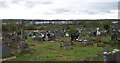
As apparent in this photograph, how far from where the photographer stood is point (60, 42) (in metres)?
9.43

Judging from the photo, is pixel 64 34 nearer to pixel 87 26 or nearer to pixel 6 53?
pixel 87 26

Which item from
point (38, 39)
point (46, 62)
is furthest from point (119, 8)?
point (38, 39)

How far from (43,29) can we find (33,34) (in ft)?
5.18

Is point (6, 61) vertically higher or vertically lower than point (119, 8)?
lower


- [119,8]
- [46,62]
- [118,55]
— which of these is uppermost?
[119,8]

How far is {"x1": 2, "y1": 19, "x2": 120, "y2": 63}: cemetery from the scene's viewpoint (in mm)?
5954

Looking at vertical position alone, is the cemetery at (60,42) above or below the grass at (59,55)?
above

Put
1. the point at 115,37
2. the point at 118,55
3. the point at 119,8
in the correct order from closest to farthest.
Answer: the point at 118,55, the point at 119,8, the point at 115,37

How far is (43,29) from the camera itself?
44.3 feet

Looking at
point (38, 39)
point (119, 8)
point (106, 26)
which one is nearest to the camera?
point (119, 8)

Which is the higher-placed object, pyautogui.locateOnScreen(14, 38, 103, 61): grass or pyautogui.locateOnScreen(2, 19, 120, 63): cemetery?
pyautogui.locateOnScreen(2, 19, 120, 63): cemetery

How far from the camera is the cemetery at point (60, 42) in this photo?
5.95m

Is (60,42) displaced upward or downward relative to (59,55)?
upward

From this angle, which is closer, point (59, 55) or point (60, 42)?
point (59, 55)
